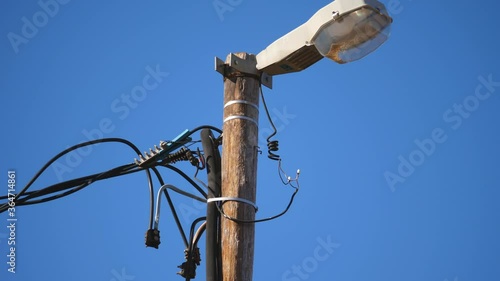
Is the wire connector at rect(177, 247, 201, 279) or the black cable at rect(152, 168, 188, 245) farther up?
the black cable at rect(152, 168, 188, 245)

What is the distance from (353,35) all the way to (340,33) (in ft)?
0.33

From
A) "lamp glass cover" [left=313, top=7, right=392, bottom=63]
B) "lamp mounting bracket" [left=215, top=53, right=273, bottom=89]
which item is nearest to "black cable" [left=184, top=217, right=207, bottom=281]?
"lamp mounting bracket" [left=215, top=53, right=273, bottom=89]

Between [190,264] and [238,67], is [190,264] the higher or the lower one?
the lower one

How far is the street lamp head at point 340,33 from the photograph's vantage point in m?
4.96

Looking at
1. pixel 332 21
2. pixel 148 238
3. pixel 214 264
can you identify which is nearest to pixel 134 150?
pixel 148 238

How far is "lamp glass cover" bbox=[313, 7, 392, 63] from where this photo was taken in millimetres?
4996

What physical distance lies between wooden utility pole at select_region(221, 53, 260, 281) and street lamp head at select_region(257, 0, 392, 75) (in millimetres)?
395

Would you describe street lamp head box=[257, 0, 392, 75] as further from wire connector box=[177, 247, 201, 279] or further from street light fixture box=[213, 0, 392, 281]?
wire connector box=[177, 247, 201, 279]

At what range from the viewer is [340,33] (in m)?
5.05

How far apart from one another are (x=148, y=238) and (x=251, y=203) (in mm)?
856

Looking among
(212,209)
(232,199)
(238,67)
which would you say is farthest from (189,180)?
(238,67)

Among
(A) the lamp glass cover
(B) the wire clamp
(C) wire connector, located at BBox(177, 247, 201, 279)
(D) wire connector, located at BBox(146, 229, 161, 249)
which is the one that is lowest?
(C) wire connector, located at BBox(177, 247, 201, 279)

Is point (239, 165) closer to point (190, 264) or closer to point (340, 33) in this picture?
point (190, 264)

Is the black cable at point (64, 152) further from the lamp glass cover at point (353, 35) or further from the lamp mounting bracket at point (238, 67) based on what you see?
the lamp glass cover at point (353, 35)
